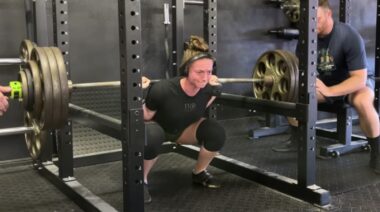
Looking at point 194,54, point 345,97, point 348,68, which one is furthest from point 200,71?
point 345,97

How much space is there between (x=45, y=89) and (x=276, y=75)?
1.36 meters

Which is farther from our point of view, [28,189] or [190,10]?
[190,10]

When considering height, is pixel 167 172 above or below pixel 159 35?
below

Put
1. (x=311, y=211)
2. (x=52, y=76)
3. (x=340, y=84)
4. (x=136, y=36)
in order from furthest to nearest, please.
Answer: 1. (x=340, y=84)
2. (x=311, y=211)
3. (x=52, y=76)
4. (x=136, y=36)

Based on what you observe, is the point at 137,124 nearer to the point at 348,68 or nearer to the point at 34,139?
the point at 34,139

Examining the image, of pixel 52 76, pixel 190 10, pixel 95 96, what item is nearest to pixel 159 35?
pixel 190 10

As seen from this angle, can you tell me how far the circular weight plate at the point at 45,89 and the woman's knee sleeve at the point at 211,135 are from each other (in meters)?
0.83

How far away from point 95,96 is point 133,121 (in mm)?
1405

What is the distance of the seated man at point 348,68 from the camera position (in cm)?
254

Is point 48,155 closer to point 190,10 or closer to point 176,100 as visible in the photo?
point 176,100

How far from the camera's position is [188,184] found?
2.41 metres

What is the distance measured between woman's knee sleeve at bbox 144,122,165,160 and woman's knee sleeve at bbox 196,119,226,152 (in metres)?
0.26

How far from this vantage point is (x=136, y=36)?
1514mm

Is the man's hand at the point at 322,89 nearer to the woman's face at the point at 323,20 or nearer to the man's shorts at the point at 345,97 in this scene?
the man's shorts at the point at 345,97
